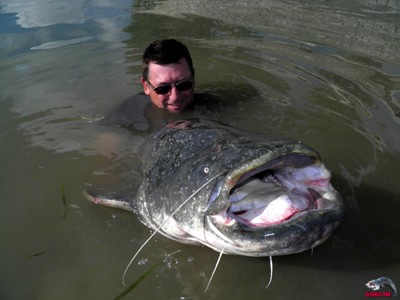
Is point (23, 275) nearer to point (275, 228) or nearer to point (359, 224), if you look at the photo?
point (275, 228)

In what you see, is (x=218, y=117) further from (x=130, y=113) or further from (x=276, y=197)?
(x=276, y=197)

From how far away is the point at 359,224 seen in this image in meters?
2.71

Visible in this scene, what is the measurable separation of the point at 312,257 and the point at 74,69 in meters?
4.84

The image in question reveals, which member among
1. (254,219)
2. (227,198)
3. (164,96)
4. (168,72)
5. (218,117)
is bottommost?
(218,117)

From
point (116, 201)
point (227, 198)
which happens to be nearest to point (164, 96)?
point (116, 201)

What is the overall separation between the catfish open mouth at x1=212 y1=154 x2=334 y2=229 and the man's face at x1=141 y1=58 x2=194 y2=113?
2032 mm

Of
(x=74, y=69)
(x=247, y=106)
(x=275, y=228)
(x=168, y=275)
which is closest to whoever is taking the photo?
(x=275, y=228)

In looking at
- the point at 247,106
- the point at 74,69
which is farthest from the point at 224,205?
the point at 74,69

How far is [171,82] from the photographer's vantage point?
13.3 ft

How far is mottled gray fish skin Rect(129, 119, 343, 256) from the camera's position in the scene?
1850mm
